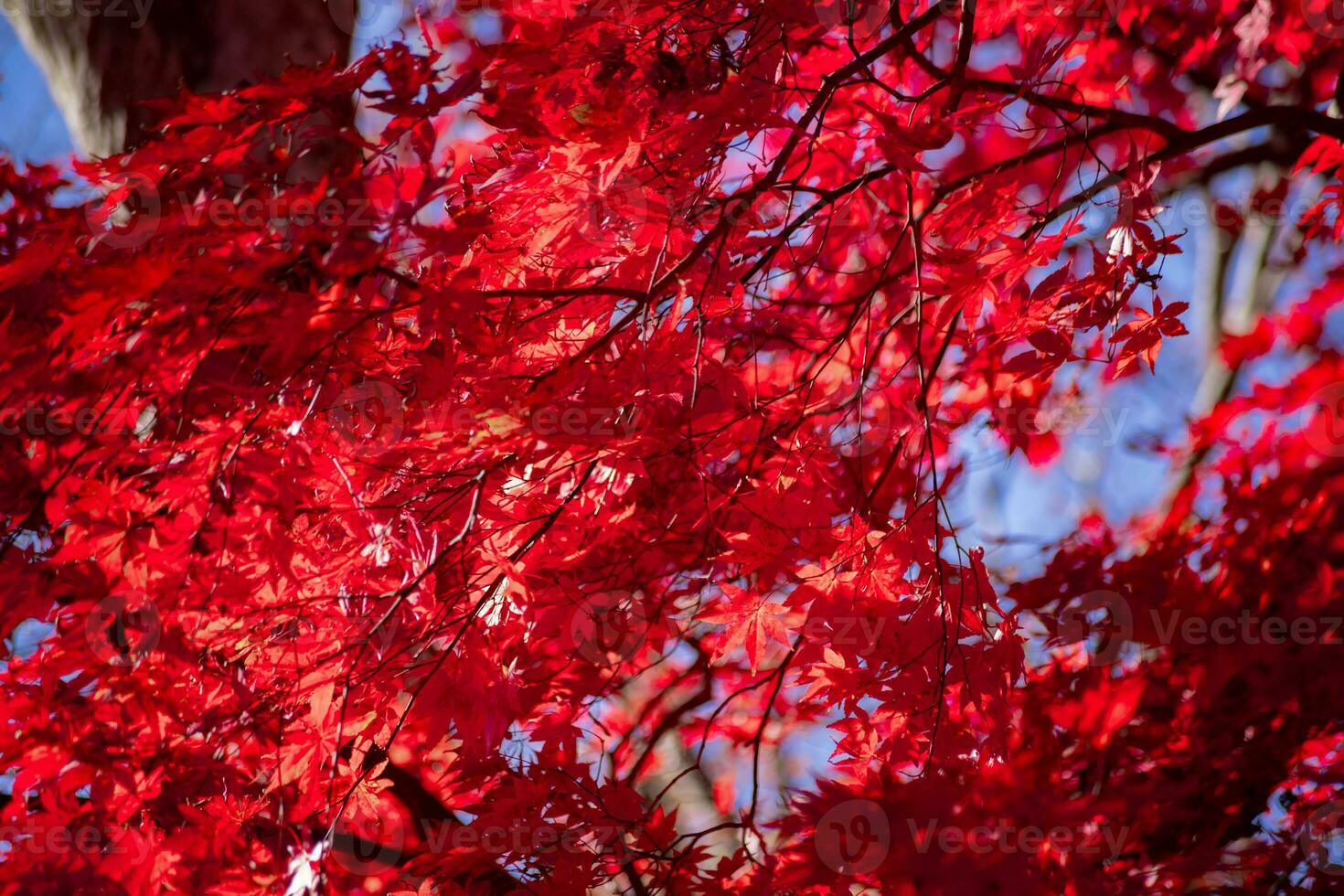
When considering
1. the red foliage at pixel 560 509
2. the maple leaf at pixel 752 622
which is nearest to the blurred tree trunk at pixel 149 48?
the red foliage at pixel 560 509

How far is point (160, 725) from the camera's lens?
238cm

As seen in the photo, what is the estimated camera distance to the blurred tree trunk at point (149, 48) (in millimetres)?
3367

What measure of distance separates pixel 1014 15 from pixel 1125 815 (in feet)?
8.35

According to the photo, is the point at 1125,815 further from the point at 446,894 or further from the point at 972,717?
the point at 446,894

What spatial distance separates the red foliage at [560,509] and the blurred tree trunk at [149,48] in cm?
69

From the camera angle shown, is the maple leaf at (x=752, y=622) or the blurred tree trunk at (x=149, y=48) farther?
the blurred tree trunk at (x=149, y=48)

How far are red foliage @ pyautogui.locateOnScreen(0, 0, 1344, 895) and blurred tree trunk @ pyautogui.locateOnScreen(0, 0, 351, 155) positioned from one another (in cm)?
69

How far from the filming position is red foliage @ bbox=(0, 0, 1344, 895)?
1877mm

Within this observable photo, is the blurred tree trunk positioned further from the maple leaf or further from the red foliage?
the maple leaf

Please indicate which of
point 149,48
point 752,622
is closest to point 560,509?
point 752,622

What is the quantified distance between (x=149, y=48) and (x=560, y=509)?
271 centimetres

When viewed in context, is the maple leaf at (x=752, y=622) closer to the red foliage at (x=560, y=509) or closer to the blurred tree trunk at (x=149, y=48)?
the red foliage at (x=560, y=509)

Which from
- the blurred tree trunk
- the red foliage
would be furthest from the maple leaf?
the blurred tree trunk

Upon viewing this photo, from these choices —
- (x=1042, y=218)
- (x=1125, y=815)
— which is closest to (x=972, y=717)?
(x=1125, y=815)
